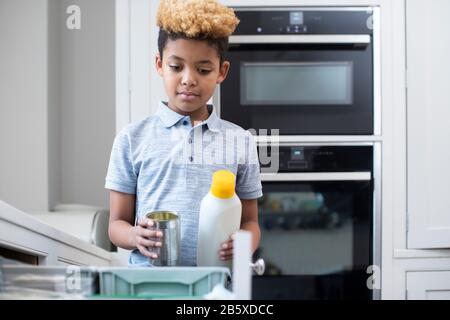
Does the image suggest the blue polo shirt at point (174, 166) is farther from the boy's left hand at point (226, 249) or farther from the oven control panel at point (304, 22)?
the oven control panel at point (304, 22)

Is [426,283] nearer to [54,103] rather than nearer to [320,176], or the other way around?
[320,176]

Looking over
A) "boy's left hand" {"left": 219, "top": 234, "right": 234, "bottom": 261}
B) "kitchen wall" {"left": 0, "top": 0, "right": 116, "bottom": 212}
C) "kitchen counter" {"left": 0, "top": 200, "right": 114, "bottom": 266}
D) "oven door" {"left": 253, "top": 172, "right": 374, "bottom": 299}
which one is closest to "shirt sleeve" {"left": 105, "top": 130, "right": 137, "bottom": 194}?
"kitchen counter" {"left": 0, "top": 200, "right": 114, "bottom": 266}

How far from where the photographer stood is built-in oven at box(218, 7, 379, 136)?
1.45 meters

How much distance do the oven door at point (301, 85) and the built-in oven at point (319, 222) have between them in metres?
0.06

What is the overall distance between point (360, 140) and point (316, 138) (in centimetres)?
10

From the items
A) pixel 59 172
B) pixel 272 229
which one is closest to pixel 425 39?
pixel 272 229

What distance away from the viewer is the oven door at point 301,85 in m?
1.46

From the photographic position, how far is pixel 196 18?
2.62 ft

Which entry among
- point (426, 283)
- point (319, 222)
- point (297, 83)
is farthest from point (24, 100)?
point (426, 283)

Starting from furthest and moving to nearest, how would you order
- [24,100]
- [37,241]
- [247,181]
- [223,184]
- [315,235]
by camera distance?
[24,100], [315,235], [247,181], [37,241], [223,184]

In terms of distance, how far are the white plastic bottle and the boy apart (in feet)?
0.39

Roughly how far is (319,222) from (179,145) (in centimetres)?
69

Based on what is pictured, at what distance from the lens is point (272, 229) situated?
4.67 feet
